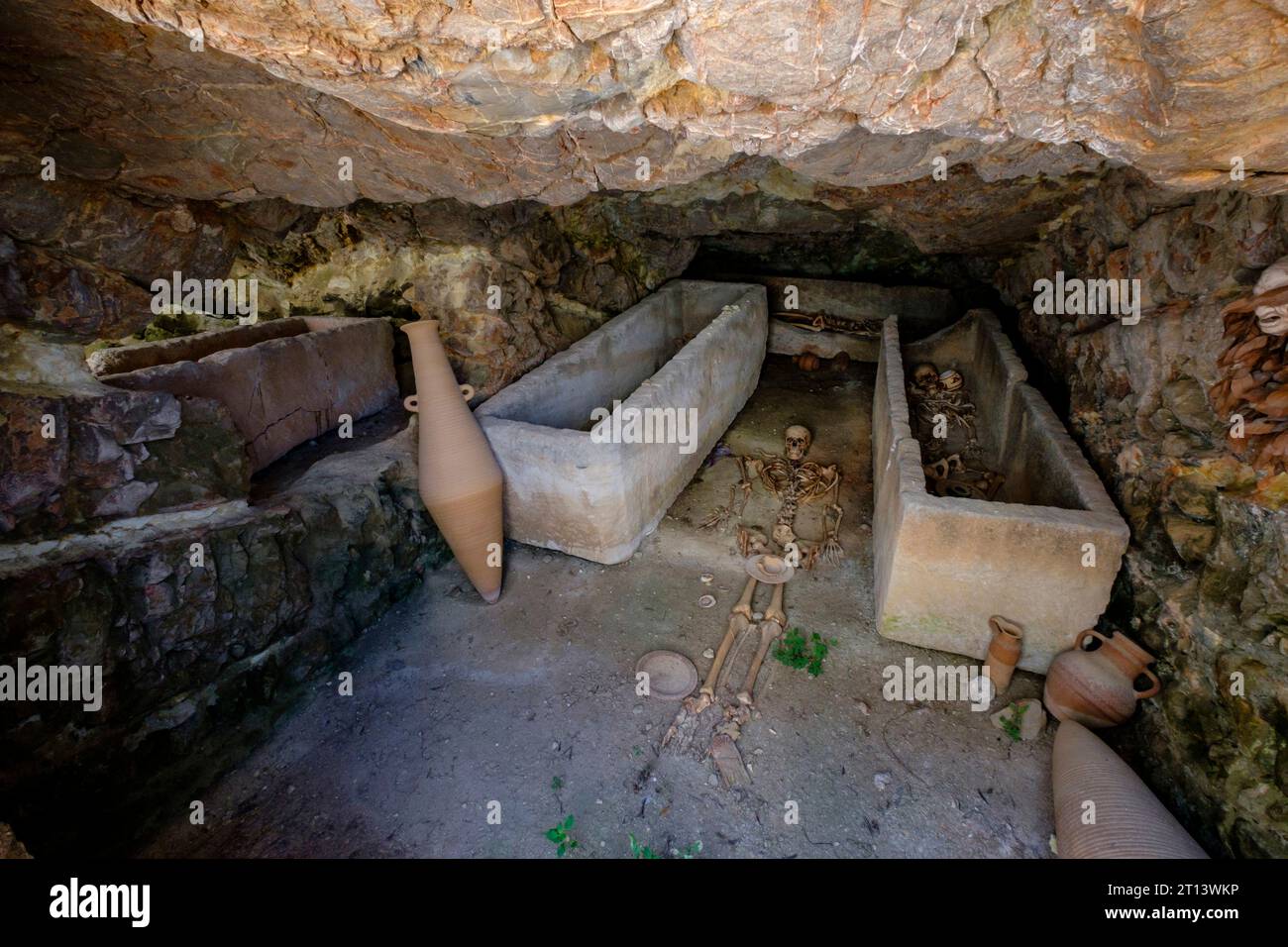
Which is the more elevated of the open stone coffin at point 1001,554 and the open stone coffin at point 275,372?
the open stone coffin at point 275,372

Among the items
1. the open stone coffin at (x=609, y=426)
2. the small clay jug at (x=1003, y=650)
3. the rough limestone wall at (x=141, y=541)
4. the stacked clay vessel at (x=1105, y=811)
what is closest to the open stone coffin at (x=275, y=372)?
the rough limestone wall at (x=141, y=541)

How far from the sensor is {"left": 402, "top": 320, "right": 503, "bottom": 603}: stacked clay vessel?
13.5 feet

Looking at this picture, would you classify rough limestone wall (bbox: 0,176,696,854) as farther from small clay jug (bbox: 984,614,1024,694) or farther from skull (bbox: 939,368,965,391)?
skull (bbox: 939,368,965,391)

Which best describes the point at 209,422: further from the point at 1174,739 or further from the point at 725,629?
the point at 1174,739

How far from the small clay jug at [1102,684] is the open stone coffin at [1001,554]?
0.18 m

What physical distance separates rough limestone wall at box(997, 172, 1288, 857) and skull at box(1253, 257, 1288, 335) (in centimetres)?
24

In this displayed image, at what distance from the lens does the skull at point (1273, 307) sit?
8.79 feet

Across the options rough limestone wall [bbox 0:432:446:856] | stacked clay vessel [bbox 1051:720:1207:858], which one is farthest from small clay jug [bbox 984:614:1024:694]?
rough limestone wall [bbox 0:432:446:856]

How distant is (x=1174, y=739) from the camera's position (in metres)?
3.02

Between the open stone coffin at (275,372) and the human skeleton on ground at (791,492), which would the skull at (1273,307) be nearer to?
the human skeleton on ground at (791,492)

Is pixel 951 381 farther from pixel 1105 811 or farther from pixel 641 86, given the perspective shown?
pixel 641 86

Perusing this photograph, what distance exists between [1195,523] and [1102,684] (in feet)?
3.16

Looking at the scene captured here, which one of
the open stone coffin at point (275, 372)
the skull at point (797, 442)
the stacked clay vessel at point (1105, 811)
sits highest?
the open stone coffin at point (275, 372)
